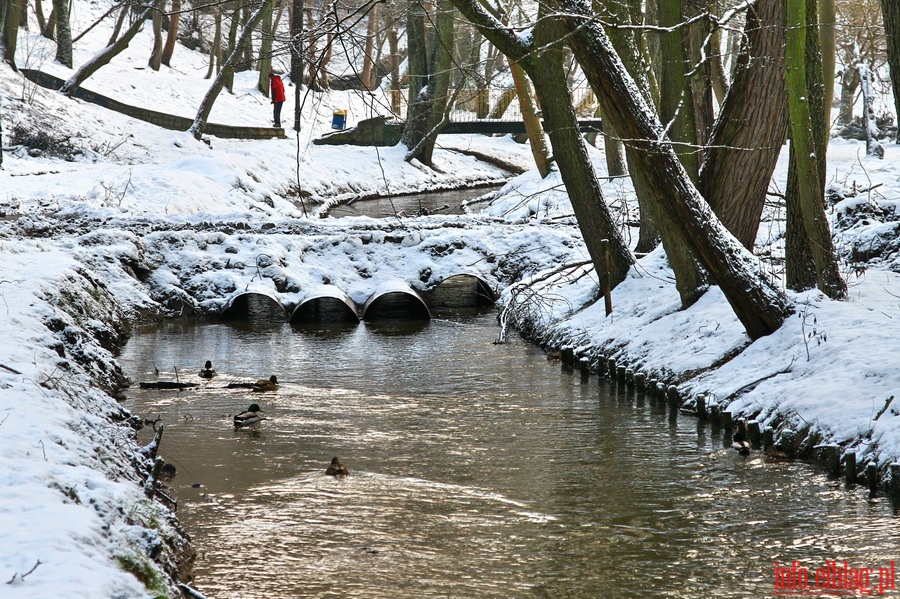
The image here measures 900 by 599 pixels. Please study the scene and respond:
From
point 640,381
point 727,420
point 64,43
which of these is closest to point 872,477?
point 727,420

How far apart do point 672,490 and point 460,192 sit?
26750mm

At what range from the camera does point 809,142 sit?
8789 mm

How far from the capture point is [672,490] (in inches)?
262

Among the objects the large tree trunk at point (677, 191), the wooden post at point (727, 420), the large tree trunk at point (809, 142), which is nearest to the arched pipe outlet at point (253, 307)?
the large tree trunk at point (677, 191)

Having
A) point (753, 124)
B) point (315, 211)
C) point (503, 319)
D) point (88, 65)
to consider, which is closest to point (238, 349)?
point (503, 319)

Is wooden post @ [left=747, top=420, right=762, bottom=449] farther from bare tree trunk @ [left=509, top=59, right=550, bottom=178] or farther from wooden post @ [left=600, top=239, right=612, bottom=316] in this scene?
bare tree trunk @ [left=509, top=59, right=550, bottom=178]

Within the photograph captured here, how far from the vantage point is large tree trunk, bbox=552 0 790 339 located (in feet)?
27.0

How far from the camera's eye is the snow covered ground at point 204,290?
4516mm

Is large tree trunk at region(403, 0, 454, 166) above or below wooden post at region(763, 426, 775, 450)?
above

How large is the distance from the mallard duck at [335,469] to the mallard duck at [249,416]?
1.56m

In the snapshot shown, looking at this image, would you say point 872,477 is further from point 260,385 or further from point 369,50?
point 369,50

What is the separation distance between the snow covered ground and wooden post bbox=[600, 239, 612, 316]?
0.74 feet

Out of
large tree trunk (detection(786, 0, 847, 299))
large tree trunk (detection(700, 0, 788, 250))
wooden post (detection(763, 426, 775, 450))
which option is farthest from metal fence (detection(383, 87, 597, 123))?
wooden post (detection(763, 426, 775, 450))

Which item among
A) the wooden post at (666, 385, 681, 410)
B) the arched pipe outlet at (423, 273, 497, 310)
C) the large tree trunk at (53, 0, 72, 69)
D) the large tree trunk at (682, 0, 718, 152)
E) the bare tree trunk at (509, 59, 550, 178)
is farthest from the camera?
the large tree trunk at (53, 0, 72, 69)
